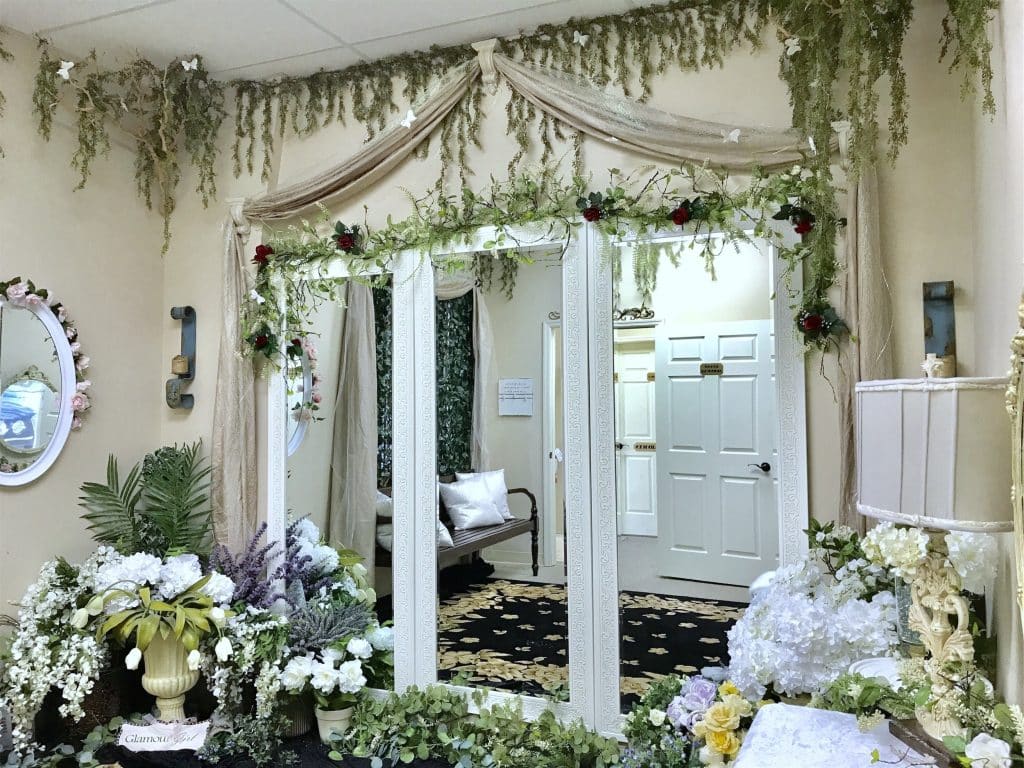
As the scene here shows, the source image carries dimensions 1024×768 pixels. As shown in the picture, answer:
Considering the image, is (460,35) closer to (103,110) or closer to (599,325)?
(599,325)

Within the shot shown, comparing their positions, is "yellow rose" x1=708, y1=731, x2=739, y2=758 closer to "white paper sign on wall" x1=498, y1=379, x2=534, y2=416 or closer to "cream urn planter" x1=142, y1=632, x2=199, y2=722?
"white paper sign on wall" x1=498, y1=379, x2=534, y2=416

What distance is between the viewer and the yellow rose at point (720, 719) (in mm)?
1997

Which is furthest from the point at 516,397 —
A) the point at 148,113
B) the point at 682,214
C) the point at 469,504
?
the point at 148,113

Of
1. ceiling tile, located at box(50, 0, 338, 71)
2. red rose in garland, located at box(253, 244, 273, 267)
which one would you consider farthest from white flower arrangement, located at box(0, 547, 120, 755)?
ceiling tile, located at box(50, 0, 338, 71)

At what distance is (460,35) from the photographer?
289 centimetres

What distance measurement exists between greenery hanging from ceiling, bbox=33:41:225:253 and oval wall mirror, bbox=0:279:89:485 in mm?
538

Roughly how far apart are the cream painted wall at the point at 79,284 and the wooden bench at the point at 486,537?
123cm

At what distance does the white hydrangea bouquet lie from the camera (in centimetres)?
205

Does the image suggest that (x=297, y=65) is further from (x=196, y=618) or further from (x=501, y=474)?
(x=196, y=618)

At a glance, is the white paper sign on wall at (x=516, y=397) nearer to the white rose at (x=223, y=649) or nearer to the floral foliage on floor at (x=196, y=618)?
the floral foliage on floor at (x=196, y=618)

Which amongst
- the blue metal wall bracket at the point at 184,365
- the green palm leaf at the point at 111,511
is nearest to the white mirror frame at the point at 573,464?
the blue metal wall bracket at the point at 184,365

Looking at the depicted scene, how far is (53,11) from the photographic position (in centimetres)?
269

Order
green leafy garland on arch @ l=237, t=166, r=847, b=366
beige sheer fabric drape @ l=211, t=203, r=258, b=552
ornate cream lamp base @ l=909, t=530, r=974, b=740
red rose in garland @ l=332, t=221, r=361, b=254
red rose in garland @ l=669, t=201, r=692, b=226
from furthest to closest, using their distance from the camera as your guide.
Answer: beige sheer fabric drape @ l=211, t=203, r=258, b=552 < red rose in garland @ l=332, t=221, r=361, b=254 < red rose in garland @ l=669, t=201, r=692, b=226 < green leafy garland on arch @ l=237, t=166, r=847, b=366 < ornate cream lamp base @ l=909, t=530, r=974, b=740

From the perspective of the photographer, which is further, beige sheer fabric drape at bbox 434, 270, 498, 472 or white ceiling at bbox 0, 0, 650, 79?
beige sheer fabric drape at bbox 434, 270, 498, 472
